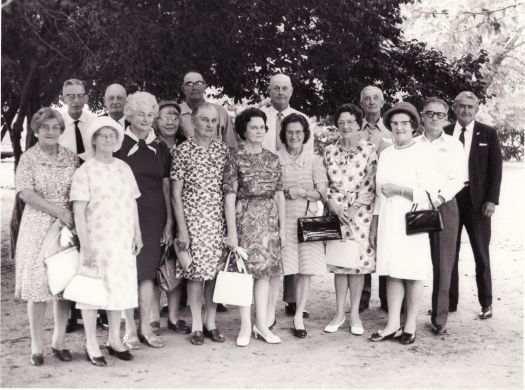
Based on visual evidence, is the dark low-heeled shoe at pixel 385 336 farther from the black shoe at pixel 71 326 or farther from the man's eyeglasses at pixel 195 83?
the man's eyeglasses at pixel 195 83

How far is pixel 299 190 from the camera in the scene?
5613 millimetres

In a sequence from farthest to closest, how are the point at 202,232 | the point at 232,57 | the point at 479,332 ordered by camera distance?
the point at 232,57 → the point at 479,332 → the point at 202,232

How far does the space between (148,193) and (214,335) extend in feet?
4.42

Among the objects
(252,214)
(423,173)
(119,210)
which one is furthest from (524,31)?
(119,210)

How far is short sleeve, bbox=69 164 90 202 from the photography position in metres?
4.65

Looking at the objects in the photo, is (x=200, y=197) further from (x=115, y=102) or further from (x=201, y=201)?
(x=115, y=102)

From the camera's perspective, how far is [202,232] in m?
5.32

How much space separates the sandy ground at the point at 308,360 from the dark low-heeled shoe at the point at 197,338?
0.05 meters

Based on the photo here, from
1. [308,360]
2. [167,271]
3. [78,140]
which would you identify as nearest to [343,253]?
[308,360]

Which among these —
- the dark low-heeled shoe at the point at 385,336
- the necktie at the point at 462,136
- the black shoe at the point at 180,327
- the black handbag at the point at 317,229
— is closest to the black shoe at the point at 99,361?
the black shoe at the point at 180,327

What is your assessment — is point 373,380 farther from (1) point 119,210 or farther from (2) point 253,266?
(1) point 119,210

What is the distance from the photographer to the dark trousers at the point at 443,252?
5.82 meters

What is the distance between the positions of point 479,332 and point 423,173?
1680 mm

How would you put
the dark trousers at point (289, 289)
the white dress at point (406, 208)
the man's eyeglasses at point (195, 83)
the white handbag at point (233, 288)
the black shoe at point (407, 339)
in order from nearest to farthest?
the white handbag at point (233, 288)
the white dress at point (406, 208)
the black shoe at point (407, 339)
the dark trousers at point (289, 289)
the man's eyeglasses at point (195, 83)
